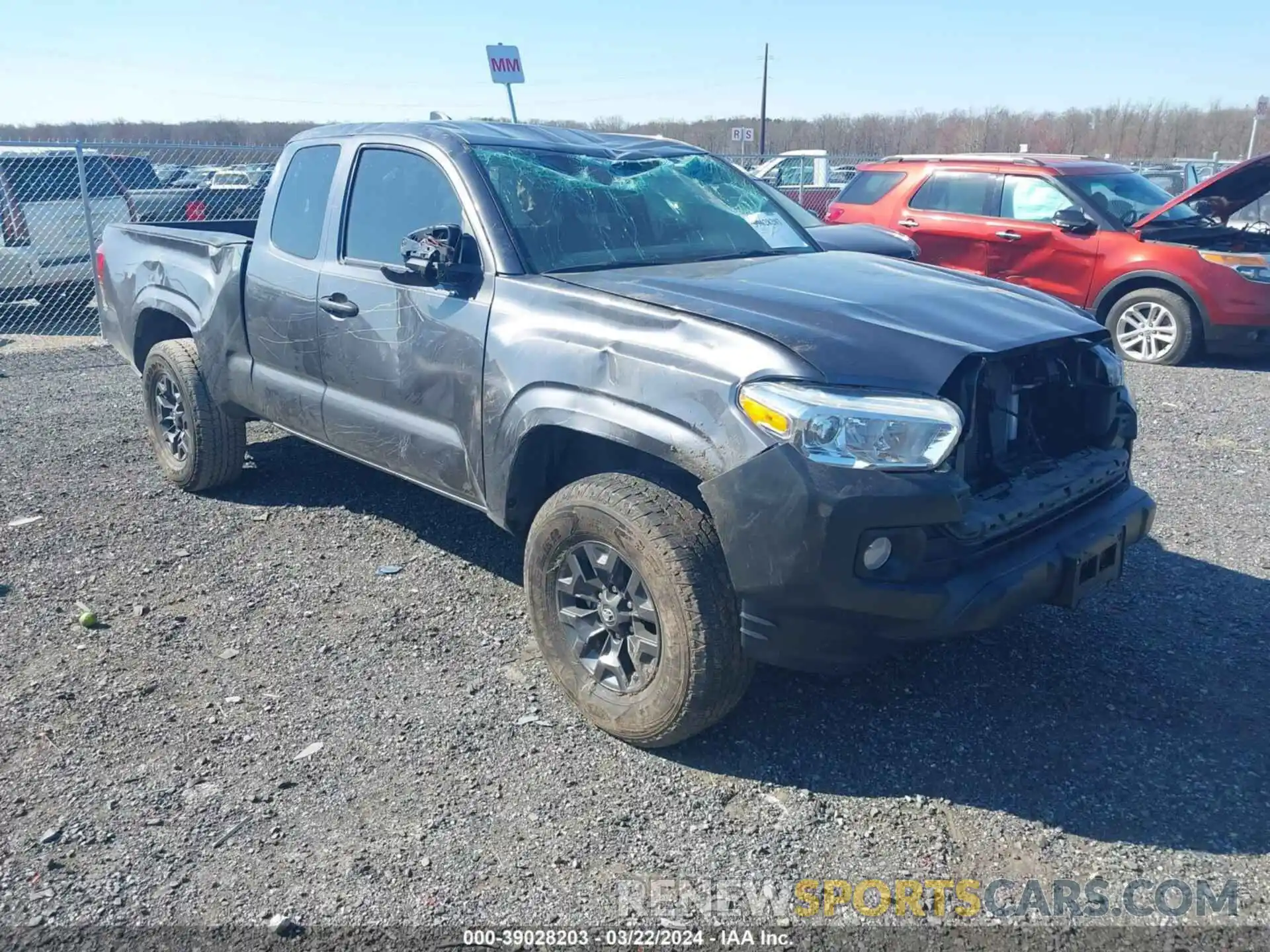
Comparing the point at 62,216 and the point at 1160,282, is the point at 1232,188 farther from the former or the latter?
the point at 62,216

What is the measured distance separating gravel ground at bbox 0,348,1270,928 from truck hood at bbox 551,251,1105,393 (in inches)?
48.4

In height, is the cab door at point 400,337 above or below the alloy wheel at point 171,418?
above

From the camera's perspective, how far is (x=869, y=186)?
10.7m

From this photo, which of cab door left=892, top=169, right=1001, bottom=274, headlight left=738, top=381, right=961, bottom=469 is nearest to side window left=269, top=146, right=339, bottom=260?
headlight left=738, top=381, right=961, bottom=469

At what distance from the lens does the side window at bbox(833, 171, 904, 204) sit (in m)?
10.4

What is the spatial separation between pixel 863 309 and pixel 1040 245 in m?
6.88

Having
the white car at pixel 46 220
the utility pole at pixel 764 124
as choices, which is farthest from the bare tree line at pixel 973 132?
the white car at pixel 46 220

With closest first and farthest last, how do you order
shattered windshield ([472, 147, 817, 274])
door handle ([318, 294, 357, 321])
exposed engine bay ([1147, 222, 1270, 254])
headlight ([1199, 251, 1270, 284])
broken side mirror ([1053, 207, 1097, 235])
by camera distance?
shattered windshield ([472, 147, 817, 274])
door handle ([318, 294, 357, 321])
headlight ([1199, 251, 1270, 284])
exposed engine bay ([1147, 222, 1270, 254])
broken side mirror ([1053, 207, 1097, 235])

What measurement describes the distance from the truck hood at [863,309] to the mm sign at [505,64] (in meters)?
12.7

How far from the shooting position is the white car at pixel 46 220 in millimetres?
10492

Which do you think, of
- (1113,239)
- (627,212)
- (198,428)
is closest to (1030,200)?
(1113,239)

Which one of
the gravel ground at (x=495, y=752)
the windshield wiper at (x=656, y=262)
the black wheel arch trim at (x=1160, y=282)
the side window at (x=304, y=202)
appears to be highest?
the side window at (x=304, y=202)

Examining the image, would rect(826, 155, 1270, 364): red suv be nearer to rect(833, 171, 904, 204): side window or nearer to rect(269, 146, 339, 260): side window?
rect(833, 171, 904, 204): side window

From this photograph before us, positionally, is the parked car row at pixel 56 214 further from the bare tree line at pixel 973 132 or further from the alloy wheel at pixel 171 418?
the bare tree line at pixel 973 132
